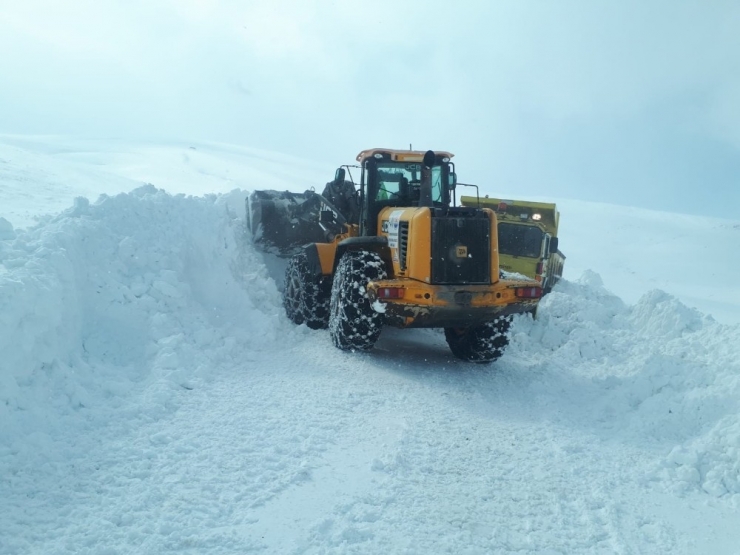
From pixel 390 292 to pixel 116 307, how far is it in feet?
8.90

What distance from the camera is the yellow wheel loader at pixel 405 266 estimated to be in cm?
622

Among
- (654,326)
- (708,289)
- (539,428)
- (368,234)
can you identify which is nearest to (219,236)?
(368,234)

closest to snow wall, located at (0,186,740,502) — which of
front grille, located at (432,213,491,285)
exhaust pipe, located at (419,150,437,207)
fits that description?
front grille, located at (432,213,491,285)

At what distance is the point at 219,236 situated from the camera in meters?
8.42

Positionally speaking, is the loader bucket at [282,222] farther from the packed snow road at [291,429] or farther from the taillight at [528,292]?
the taillight at [528,292]

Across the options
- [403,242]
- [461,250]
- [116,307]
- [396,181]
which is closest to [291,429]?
[116,307]

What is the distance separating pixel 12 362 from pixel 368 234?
432 cm

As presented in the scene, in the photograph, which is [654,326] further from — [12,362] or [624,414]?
[12,362]

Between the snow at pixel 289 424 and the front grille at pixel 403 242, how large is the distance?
1221 mm

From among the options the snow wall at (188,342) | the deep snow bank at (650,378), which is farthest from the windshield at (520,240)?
the snow wall at (188,342)

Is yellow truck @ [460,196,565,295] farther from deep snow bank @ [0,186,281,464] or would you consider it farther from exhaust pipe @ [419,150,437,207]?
deep snow bank @ [0,186,281,464]

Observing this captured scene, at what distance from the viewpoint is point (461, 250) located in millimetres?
6352

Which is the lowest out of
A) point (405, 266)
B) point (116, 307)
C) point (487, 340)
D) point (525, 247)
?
point (487, 340)

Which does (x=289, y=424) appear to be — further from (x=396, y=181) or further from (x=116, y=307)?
(x=396, y=181)
